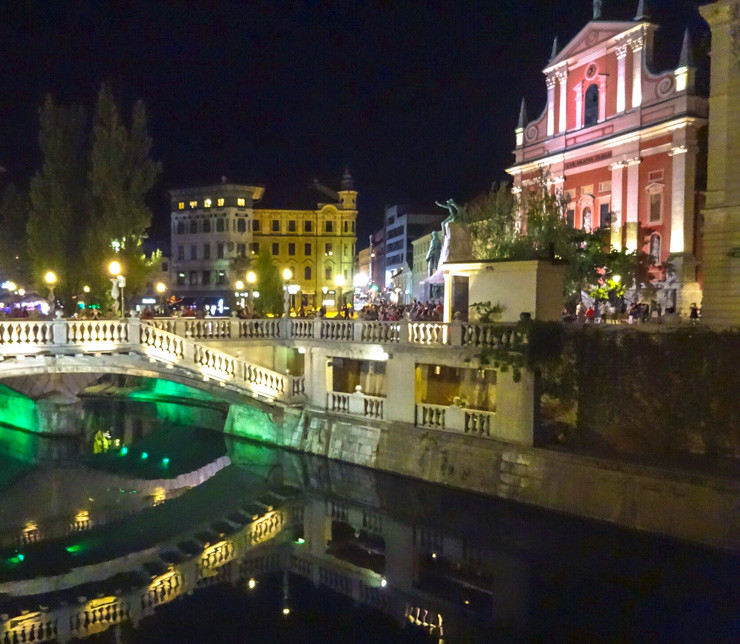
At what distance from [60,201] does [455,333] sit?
2236 cm

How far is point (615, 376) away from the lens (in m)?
18.8

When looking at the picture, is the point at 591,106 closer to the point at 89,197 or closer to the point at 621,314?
the point at 621,314

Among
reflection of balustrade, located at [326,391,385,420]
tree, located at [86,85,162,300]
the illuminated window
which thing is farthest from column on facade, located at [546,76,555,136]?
reflection of balustrade, located at [326,391,385,420]

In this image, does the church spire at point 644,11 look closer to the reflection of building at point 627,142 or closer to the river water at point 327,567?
the reflection of building at point 627,142

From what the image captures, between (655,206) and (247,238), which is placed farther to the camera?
(247,238)

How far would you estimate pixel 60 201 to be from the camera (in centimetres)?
3366

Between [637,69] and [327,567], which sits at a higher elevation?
[637,69]

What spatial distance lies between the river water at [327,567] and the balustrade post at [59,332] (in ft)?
17.1

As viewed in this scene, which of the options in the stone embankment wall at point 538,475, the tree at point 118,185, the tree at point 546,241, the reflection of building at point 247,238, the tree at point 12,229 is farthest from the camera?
the reflection of building at point 247,238

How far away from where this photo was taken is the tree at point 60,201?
110ft

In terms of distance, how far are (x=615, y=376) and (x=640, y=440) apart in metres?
1.77

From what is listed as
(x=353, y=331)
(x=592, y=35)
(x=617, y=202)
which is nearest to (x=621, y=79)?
(x=592, y=35)

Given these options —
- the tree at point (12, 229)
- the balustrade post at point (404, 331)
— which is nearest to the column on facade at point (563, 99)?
the balustrade post at point (404, 331)

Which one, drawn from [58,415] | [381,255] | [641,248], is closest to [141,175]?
[58,415]
